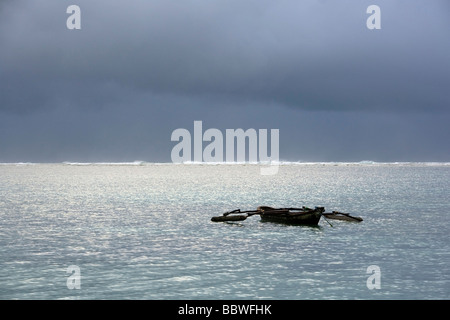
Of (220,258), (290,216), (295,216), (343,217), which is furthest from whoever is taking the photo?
(343,217)

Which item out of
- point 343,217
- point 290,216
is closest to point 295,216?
point 290,216

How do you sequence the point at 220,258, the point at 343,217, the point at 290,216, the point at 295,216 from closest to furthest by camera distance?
the point at 220,258 → the point at 295,216 → the point at 290,216 → the point at 343,217

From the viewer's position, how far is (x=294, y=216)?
126ft

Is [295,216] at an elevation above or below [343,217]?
above

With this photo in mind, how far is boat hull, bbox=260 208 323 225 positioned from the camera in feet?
123

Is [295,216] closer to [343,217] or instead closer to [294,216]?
[294,216]

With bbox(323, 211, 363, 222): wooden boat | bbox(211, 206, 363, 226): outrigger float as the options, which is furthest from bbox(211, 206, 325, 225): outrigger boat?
bbox(323, 211, 363, 222): wooden boat

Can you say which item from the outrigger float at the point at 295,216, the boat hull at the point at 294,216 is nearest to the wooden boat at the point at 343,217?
the outrigger float at the point at 295,216

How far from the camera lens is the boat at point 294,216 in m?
37.5

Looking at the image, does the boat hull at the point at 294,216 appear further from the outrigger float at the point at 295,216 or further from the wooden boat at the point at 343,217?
the wooden boat at the point at 343,217

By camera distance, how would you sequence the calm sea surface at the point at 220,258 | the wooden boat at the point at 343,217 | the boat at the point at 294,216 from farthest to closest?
the wooden boat at the point at 343,217
the boat at the point at 294,216
the calm sea surface at the point at 220,258

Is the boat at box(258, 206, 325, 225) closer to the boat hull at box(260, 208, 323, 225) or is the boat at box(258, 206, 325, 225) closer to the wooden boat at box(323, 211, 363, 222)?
the boat hull at box(260, 208, 323, 225)
